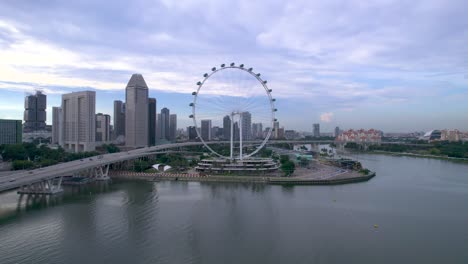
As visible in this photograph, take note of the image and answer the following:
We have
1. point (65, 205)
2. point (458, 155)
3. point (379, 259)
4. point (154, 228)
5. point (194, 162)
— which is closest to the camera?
point (379, 259)

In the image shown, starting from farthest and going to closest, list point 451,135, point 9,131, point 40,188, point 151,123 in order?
1. point 451,135
2. point 151,123
3. point 9,131
4. point 40,188

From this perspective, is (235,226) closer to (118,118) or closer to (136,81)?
(136,81)

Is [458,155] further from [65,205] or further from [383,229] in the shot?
[65,205]

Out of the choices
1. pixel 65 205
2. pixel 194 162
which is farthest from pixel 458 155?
pixel 65 205

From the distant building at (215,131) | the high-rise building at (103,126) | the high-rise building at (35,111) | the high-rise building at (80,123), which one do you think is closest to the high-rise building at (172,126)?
the distant building at (215,131)

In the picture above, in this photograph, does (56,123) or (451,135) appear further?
(451,135)

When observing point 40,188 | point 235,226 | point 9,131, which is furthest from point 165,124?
point 235,226

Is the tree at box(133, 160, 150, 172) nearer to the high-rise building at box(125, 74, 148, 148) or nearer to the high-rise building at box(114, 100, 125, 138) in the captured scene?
the high-rise building at box(125, 74, 148, 148)

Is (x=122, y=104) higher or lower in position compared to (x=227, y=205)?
higher
